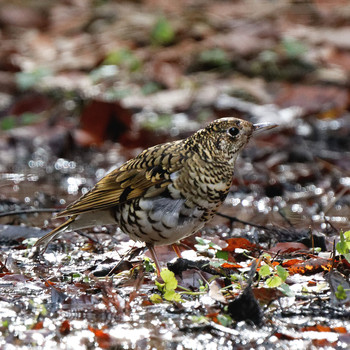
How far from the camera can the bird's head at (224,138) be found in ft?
15.4

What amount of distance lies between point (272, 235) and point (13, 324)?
230 cm

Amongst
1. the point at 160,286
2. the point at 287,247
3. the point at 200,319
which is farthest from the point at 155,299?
the point at 287,247

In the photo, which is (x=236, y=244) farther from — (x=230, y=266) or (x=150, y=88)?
(x=150, y=88)

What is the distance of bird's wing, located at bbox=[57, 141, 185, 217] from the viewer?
15.2 ft

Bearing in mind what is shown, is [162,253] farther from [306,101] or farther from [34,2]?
[34,2]

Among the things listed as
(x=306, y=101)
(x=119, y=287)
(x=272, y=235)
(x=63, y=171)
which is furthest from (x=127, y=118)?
(x=119, y=287)

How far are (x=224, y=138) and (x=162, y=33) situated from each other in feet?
25.5

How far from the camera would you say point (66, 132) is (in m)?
9.15

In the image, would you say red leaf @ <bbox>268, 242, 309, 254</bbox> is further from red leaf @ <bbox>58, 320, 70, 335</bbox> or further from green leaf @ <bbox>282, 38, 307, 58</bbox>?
green leaf @ <bbox>282, 38, 307, 58</bbox>

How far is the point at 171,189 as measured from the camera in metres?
4.53

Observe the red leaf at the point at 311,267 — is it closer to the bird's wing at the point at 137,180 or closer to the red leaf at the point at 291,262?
the red leaf at the point at 291,262

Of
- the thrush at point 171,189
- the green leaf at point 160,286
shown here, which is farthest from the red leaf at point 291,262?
the green leaf at point 160,286

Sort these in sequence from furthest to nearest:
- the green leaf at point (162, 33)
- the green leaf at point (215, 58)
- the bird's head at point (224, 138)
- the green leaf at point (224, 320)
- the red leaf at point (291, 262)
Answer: the green leaf at point (162, 33) → the green leaf at point (215, 58) → the bird's head at point (224, 138) → the red leaf at point (291, 262) → the green leaf at point (224, 320)

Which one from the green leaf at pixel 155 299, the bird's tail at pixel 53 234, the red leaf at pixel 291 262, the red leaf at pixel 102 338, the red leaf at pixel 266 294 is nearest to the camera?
the red leaf at pixel 102 338
